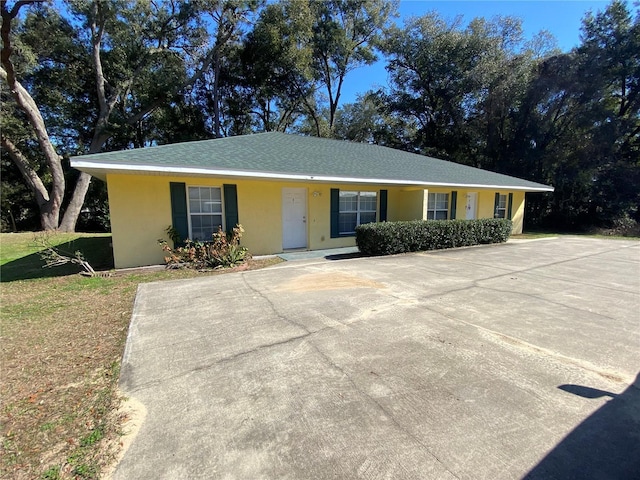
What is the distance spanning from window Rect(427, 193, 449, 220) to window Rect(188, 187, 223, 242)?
9023 mm

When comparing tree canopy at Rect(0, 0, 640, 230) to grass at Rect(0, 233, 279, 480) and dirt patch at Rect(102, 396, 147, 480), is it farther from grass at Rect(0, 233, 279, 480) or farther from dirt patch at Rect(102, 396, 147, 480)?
dirt patch at Rect(102, 396, 147, 480)

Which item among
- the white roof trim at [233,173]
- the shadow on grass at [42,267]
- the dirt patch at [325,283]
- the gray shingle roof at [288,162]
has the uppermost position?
the gray shingle roof at [288,162]

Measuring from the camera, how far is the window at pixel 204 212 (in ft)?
28.9

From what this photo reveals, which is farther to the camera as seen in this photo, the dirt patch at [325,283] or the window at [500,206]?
the window at [500,206]

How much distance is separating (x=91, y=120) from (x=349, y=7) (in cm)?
2138

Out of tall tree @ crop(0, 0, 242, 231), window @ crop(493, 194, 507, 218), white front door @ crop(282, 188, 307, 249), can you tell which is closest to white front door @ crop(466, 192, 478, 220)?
window @ crop(493, 194, 507, 218)

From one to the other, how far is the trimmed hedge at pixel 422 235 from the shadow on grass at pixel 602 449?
7.10 metres

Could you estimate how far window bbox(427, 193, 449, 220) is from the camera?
44.5 feet

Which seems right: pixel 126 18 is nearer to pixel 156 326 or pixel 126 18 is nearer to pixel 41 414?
pixel 156 326

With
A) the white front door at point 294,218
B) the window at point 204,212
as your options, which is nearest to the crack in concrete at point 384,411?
the window at point 204,212

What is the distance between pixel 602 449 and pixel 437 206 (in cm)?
1254

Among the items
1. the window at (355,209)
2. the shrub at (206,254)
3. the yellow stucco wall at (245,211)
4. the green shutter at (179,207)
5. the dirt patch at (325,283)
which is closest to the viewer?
the dirt patch at (325,283)

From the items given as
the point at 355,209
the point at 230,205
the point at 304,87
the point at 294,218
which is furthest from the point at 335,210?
the point at 304,87

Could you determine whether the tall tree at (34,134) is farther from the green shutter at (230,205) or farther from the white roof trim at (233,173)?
the green shutter at (230,205)
